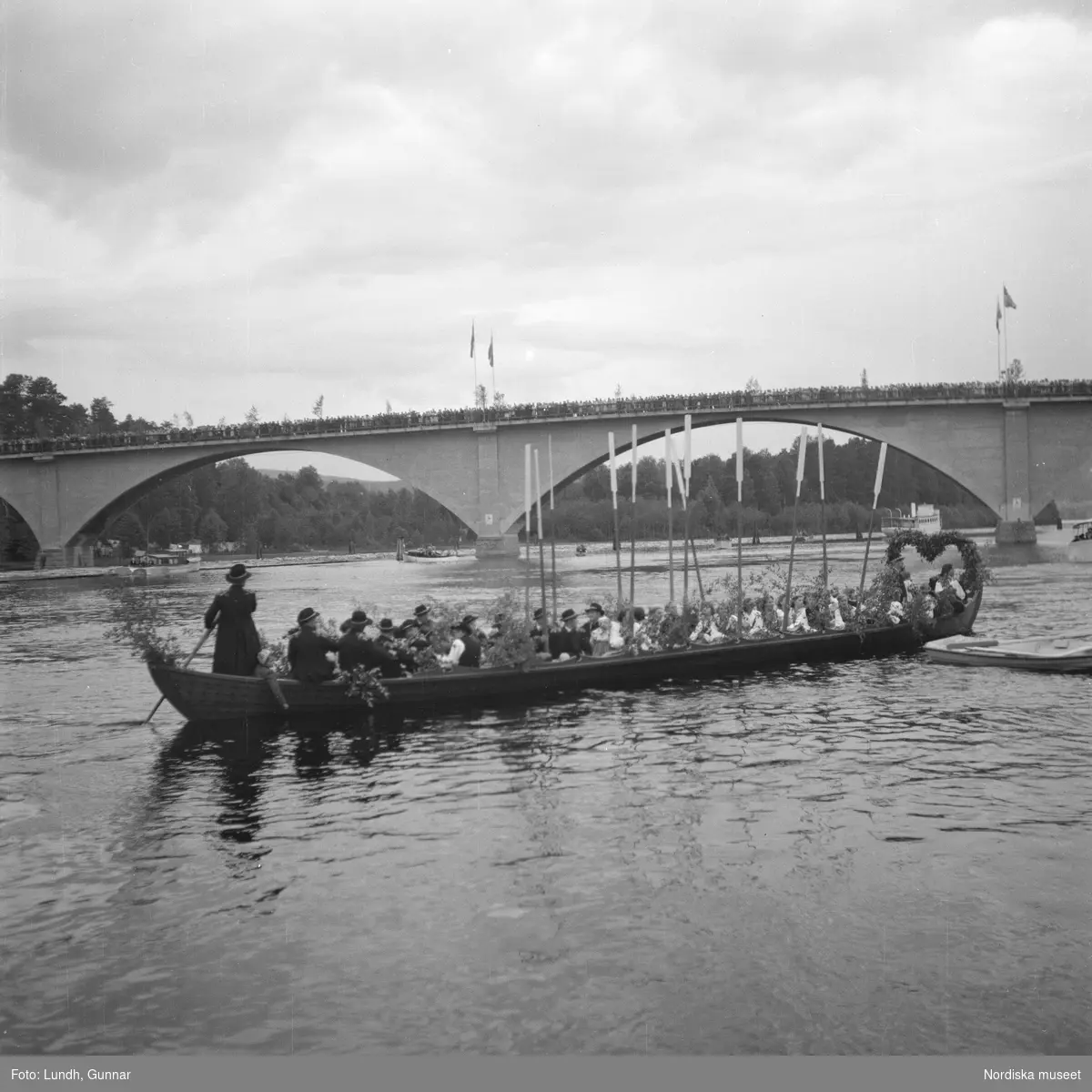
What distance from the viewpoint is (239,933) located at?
7.18 m

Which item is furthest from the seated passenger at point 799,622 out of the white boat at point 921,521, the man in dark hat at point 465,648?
the white boat at point 921,521

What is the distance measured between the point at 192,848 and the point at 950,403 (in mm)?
44264

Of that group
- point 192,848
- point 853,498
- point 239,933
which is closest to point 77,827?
→ point 192,848

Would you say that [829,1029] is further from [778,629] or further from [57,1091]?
[778,629]

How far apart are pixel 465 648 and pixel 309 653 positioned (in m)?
2.18

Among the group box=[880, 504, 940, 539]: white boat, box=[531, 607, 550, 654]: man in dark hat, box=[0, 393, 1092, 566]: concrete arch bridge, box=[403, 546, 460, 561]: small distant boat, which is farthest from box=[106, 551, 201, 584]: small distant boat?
box=[880, 504, 940, 539]: white boat

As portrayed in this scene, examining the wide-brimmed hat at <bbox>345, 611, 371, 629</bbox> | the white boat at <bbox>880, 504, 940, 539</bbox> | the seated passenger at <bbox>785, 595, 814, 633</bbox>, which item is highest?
the white boat at <bbox>880, 504, 940, 539</bbox>

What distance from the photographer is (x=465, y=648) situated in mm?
14812

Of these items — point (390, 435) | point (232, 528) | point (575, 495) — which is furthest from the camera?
point (575, 495)

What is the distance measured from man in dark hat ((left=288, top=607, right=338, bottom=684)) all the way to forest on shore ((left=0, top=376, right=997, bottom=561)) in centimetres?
5983

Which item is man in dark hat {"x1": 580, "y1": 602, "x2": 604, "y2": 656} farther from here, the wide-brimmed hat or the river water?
the wide-brimmed hat

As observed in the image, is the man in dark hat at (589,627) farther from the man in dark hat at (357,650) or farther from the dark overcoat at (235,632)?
the dark overcoat at (235,632)

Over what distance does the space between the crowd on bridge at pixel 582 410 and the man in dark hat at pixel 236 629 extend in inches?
1284

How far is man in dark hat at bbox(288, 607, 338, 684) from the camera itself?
13.5m
